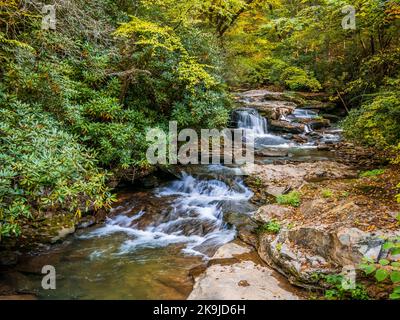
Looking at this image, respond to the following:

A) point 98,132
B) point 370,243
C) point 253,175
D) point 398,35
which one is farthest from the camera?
point 398,35

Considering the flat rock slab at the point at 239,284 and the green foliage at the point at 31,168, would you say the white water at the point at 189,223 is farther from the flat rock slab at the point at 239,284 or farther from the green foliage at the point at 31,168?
the green foliage at the point at 31,168

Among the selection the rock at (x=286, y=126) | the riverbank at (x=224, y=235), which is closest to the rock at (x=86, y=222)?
the riverbank at (x=224, y=235)

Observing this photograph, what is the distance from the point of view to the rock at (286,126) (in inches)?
615

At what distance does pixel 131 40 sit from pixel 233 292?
7240mm

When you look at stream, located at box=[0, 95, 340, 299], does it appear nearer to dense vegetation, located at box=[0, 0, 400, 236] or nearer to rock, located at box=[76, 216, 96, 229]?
rock, located at box=[76, 216, 96, 229]

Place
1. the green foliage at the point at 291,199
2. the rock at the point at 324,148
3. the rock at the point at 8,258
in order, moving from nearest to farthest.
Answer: the rock at the point at 8,258
the green foliage at the point at 291,199
the rock at the point at 324,148

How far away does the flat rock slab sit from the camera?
4.33 metres

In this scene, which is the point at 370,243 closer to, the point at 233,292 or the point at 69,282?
the point at 233,292

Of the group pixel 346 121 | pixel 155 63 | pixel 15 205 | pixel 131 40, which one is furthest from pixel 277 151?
pixel 15 205

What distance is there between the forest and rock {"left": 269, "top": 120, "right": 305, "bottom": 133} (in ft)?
13.6

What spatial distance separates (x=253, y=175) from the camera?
9.34m

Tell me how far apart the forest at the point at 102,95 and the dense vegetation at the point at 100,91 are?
27 mm

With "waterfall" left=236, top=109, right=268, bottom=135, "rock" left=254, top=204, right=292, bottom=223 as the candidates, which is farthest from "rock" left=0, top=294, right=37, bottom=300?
"waterfall" left=236, top=109, right=268, bottom=135

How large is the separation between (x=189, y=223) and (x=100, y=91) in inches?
168
